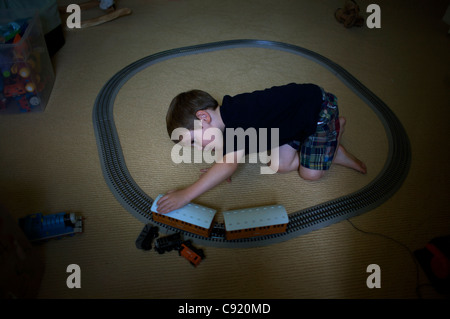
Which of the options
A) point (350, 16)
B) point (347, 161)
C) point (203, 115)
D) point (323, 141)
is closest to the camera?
point (203, 115)

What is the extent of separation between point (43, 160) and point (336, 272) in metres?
1.20

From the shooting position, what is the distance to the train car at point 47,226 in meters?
0.99

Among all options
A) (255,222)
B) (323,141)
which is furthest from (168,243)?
(323,141)

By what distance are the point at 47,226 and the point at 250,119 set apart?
0.73m

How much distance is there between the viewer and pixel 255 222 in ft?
3.33

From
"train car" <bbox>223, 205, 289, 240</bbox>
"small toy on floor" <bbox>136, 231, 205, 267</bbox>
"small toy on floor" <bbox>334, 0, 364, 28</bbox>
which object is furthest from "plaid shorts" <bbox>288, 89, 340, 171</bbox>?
"small toy on floor" <bbox>334, 0, 364, 28</bbox>

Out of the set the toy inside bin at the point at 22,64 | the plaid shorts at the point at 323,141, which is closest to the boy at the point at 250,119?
the plaid shorts at the point at 323,141

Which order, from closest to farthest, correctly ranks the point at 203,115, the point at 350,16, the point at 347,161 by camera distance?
the point at 203,115
the point at 347,161
the point at 350,16

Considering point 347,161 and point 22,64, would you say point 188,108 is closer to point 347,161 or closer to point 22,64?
point 347,161

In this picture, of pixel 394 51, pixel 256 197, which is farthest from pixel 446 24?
pixel 256 197

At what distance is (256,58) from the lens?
6.23 ft

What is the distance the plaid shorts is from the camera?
1137 mm

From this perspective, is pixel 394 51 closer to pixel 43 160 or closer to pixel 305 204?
pixel 305 204

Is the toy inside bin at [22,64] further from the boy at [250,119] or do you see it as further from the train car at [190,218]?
the train car at [190,218]
